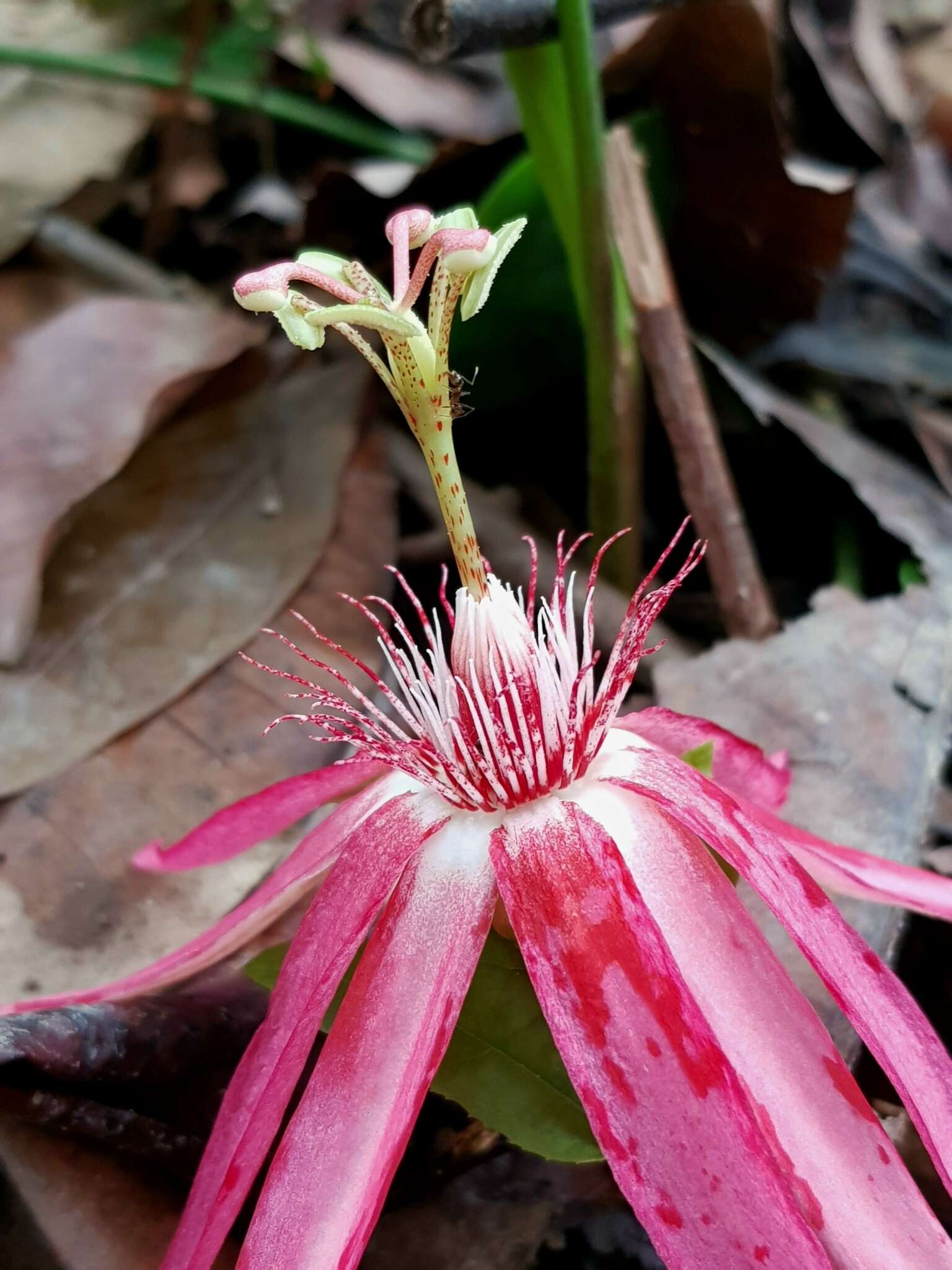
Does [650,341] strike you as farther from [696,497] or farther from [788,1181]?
[788,1181]

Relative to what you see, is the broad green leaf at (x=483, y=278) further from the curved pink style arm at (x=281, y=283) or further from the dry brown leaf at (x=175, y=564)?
the dry brown leaf at (x=175, y=564)

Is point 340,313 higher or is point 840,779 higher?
point 340,313

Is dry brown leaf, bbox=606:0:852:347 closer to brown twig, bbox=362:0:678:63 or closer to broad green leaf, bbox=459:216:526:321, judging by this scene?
brown twig, bbox=362:0:678:63

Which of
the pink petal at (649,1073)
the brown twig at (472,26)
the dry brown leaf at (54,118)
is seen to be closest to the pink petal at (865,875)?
the pink petal at (649,1073)

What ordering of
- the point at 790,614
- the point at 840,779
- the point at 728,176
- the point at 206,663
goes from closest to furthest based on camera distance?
the point at 840,779 < the point at 206,663 < the point at 790,614 < the point at 728,176

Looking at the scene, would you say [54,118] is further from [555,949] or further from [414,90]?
[555,949]

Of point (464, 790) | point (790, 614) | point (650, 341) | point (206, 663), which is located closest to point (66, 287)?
point (206, 663)
